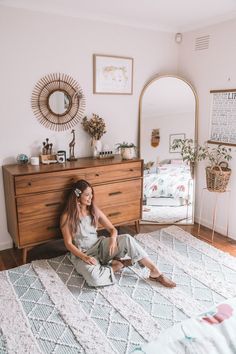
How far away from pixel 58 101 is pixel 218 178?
1811 mm

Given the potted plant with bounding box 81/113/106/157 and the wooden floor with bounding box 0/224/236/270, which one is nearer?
the wooden floor with bounding box 0/224/236/270

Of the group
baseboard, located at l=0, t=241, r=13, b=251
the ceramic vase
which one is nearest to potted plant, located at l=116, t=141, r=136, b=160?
the ceramic vase

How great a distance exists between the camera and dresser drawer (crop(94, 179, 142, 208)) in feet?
10.00

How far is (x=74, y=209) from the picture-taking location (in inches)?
106

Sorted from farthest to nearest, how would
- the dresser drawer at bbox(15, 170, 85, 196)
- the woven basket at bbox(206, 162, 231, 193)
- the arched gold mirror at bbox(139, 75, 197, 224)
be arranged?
the arched gold mirror at bbox(139, 75, 197, 224) → the woven basket at bbox(206, 162, 231, 193) → the dresser drawer at bbox(15, 170, 85, 196)

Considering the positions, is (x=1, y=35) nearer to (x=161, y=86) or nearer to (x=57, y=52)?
(x=57, y=52)

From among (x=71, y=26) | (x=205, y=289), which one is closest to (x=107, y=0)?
(x=71, y=26)

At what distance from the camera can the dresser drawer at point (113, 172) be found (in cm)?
295

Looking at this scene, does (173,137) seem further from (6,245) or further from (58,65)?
(6,245)

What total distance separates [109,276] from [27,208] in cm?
91

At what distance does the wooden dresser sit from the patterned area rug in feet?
A: 1.08

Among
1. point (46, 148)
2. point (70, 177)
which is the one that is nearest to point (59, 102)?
point (46, 148)

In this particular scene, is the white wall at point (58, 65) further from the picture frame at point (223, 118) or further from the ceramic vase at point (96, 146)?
the picture frame at point (223, 118)

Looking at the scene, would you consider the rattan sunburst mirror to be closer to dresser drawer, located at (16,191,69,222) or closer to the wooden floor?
dresser drawer, located at (16,191,69,222)
